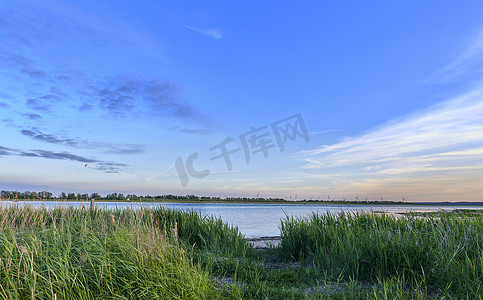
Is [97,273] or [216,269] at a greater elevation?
[97,273]

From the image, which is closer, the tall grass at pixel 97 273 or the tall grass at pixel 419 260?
the tall grass at pixel 97 273

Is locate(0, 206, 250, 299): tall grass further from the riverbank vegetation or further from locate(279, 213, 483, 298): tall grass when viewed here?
locate(279, 213, 483, 298): tall grass

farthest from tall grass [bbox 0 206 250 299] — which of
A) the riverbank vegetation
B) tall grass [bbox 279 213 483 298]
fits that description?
tall grass [bbox 279 213 483 298]

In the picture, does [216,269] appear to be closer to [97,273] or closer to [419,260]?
[97,273]

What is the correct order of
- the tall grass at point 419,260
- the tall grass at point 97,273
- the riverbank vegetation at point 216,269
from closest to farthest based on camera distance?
the tall grass at point 97,273 < the riverbank vegetation at point 216,269 < the tall grass at point 419,260

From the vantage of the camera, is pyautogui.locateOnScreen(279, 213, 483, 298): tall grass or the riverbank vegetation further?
pyautogui.locateOnScreen(279, 213, 483, 298): tall grass

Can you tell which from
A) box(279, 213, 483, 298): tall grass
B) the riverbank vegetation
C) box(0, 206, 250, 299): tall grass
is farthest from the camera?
box(279, 213, 483, 298): tall grass

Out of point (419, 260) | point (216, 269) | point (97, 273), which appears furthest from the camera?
point (216, 269)

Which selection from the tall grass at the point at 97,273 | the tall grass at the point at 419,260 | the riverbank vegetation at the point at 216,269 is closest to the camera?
the tall grass at the point at 97,273

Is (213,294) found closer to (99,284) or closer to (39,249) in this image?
(99,284)

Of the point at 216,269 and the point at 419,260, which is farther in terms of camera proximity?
the point at 216,269

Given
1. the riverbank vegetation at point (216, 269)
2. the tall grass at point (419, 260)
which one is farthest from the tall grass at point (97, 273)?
the tall grass at point (419, 260)

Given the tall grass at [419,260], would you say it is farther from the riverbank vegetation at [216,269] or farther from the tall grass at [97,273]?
the tall grass at [97,273]

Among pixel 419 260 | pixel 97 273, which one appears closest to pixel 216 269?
pixel 97 273
